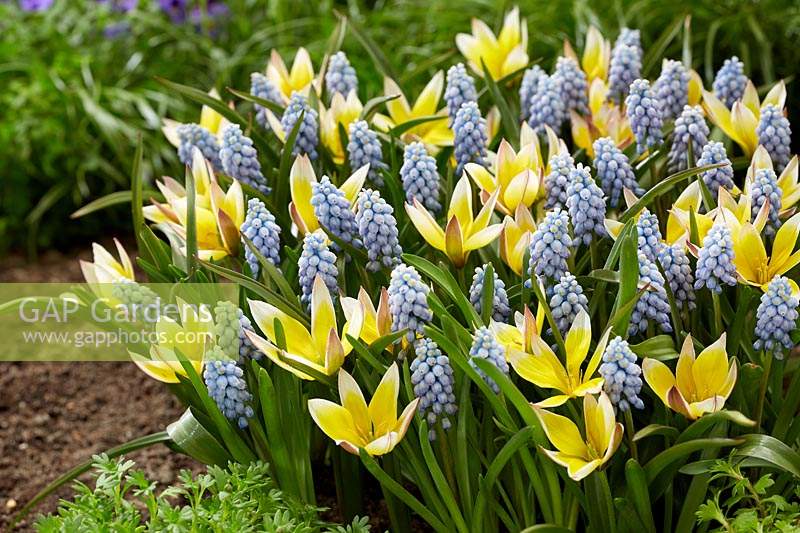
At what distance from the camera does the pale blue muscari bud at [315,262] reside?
63.9 inches

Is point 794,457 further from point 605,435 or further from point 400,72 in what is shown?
point 400,72

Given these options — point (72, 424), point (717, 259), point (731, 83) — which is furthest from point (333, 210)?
point (72, 424)

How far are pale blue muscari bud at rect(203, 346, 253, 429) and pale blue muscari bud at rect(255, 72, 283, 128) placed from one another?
79 cm

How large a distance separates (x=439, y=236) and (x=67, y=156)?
2.34m

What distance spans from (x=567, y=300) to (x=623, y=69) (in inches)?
32.4

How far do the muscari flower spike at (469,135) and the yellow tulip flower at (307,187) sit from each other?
0.20 metres

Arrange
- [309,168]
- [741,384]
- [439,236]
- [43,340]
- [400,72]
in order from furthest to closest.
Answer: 1. [400,72]
2. [43,340]
3. [309,168]
4. [439,236]
5. [741,384]

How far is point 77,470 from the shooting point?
189 centimetres

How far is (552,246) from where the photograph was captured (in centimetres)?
157

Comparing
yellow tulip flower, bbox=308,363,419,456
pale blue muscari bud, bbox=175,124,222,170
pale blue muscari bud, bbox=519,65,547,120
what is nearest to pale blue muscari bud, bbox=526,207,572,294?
yellow tulip flower, bbox=308,363,419,456

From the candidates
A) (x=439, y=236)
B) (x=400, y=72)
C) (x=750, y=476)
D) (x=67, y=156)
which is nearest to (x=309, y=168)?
(x=439, y=236)

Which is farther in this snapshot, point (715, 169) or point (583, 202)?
point (715, 169)

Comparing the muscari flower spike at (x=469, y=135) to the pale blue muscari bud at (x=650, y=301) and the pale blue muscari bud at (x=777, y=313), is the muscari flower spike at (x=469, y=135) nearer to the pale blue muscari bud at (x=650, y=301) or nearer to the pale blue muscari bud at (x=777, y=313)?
the pale blue muscari bud at (x=650, y=301)

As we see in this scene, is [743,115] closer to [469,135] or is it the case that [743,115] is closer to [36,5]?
[469,135]
